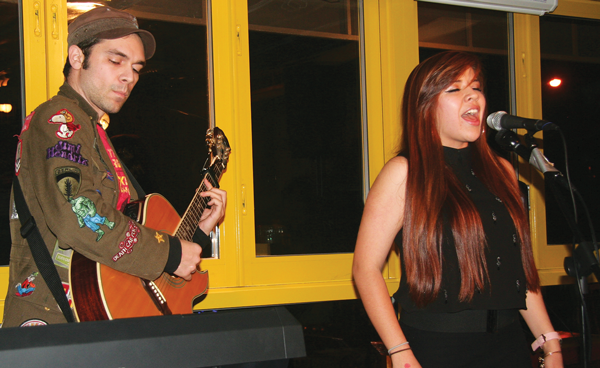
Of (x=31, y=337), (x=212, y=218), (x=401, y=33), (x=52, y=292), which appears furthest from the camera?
(x=401, y=33)

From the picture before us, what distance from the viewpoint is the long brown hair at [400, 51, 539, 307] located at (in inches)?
54.9

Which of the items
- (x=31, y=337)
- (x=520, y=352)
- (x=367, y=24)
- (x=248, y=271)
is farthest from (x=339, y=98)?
(x=31, y=337)

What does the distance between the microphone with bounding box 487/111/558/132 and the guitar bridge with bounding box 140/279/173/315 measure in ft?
3.75

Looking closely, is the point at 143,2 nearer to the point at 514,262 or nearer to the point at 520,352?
the point at 514,262

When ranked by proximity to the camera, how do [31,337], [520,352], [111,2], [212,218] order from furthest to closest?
1. [111,2]
2. [212,218]
3. [520,352]
4. [31,337]

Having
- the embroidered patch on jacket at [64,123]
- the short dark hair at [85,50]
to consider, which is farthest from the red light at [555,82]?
the embroidered patch on jacket at [64,123]

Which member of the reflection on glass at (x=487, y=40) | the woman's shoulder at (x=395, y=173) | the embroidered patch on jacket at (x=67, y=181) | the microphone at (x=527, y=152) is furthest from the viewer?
the reflection on glass at (x=487, y=40)

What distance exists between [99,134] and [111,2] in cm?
119

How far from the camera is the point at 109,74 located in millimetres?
1565

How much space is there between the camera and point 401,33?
2.86 meters

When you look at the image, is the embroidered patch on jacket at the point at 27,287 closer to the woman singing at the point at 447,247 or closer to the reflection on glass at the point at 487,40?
the woman singing at the point at 447,247

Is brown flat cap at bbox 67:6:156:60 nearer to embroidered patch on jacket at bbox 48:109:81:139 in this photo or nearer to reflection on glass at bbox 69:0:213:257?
embroidered patch on jacket at bbox 48:109:81:139

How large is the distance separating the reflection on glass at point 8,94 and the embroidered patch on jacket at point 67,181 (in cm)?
119

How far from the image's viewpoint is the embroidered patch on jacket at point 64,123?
1288 mm
